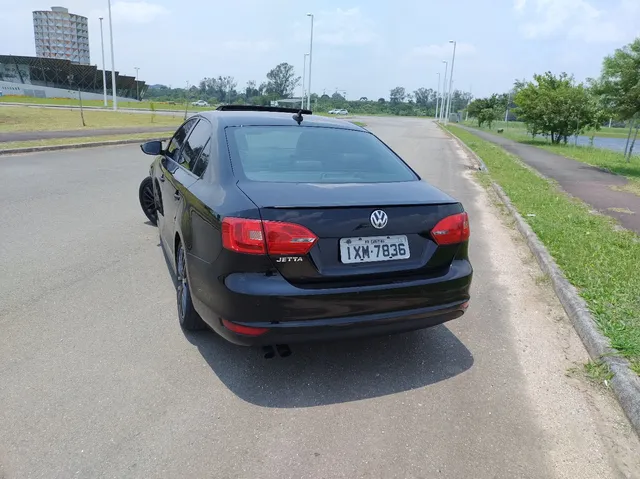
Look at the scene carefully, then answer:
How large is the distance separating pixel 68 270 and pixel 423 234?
358 centimetres

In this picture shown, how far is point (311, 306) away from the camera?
2805 millimetres

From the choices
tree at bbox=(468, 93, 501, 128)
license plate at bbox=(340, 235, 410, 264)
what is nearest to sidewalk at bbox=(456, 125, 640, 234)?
license plate at bbox=(340, 235, 410, 264)

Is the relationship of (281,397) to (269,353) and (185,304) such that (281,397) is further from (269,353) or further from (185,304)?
(185,304)

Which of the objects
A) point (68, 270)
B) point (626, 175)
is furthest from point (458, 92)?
point (68, 270)

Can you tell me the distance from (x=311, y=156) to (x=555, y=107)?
30649 mm

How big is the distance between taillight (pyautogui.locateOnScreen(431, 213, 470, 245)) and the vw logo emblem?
0.37 m

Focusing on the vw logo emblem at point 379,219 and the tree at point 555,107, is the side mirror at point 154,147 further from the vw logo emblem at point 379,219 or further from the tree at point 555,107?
the tree at point 555,107

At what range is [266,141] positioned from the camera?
3.75 m

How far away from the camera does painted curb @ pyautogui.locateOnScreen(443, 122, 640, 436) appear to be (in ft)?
Result: 9.76

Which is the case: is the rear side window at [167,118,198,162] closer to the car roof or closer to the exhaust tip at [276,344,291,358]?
the car roof

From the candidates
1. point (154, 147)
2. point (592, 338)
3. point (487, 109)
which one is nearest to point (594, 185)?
point (592, 338)

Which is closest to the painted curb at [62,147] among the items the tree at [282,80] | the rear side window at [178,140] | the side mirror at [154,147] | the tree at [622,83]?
the side mirror at [154,147]

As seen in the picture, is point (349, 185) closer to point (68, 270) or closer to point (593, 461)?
point (593, 461)

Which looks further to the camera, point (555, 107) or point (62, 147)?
point (555, 107)
